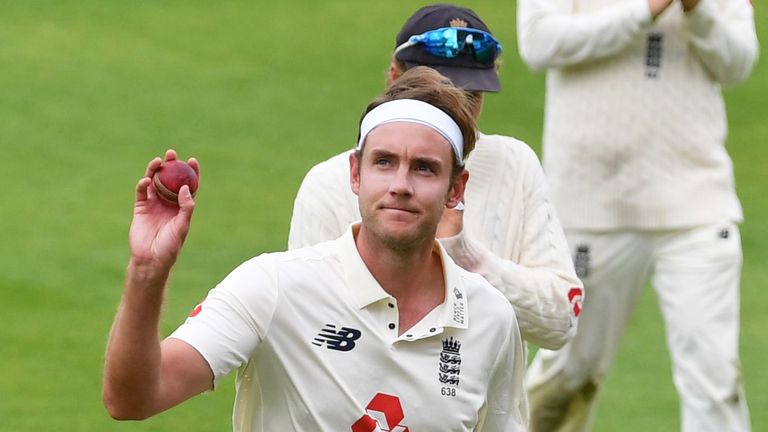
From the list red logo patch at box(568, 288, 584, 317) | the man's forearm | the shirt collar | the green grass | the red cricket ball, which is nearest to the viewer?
the man's forearm

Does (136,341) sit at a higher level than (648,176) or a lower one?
lower

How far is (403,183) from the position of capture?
467 centimetres

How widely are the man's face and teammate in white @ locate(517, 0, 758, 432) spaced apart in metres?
3.15

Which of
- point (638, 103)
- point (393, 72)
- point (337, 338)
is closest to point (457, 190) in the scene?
point (337, 338)

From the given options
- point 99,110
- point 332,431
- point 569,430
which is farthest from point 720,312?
point 99,110

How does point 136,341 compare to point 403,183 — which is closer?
point 136,341

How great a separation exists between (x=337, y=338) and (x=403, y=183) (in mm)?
424

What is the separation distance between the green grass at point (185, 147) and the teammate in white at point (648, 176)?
1.37 m

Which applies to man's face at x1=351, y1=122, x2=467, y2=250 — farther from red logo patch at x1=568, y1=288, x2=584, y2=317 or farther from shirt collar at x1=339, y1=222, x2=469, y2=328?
red logo patch at x1=568, y1=288, x2=584, y2=317

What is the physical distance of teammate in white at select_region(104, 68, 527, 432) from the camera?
4602 mm

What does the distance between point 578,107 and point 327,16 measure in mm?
8136

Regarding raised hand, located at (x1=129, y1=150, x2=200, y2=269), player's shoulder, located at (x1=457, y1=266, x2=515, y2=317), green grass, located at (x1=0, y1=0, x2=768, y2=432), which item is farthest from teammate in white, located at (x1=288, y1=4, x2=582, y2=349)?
green grass, located at (x1=0, y1=0, x2=768, y2=432)

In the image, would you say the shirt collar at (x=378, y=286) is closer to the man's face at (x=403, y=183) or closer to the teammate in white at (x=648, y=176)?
the man's face at (x=403, y=183)

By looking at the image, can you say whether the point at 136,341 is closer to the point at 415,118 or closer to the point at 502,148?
the point at 415,118
